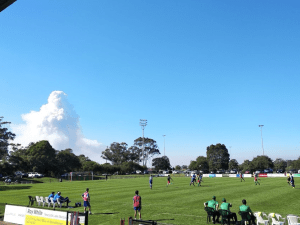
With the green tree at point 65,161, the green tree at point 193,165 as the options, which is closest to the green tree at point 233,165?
the green tree at point 193,165

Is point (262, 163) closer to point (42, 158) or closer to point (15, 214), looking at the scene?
point (42, 158)

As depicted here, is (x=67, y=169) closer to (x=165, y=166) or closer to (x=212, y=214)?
(x=165, y=166)

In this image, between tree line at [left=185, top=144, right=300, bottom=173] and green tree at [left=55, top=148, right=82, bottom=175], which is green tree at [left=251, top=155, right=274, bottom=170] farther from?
green tree at [left=55, top=148, right=82, bottom=175]

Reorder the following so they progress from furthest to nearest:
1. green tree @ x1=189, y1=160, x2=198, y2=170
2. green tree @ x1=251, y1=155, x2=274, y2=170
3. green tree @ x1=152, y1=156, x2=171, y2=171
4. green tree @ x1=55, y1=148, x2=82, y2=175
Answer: green tree @ x1=152, y1=156, x2=171, y2=171, green tree @ x1=189, y1=160, x2=198, y2=170, green tree @ x1=251, y1=155, x2=274, y2=170, green tree @ x1=55, y1=148, x2=82, y2=175

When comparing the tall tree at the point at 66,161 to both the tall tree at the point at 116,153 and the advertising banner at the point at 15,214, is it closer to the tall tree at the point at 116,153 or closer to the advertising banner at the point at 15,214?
the tall tree at the point at 116,153

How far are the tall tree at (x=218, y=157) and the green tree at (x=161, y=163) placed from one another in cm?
2508

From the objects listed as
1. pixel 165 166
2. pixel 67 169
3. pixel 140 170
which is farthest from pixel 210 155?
pixel 67 169

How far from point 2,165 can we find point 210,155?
91559 millimetres

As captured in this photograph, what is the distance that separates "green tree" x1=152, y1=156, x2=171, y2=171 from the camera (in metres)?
139

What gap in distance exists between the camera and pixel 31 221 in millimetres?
13820

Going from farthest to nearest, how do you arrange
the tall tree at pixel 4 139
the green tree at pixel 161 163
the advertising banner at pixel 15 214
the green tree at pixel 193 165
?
the green tree at pixel 161 163 → the green tree at pixel 193 165 → the tall tree at pixel 4 139 → the advertising banner at pixel 15 214

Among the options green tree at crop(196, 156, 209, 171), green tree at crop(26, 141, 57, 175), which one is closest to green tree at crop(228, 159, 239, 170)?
green tree at crop(196, 156, 209, 171)

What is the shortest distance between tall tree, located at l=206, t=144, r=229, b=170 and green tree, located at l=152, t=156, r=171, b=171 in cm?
2508

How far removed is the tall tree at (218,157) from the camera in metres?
124
